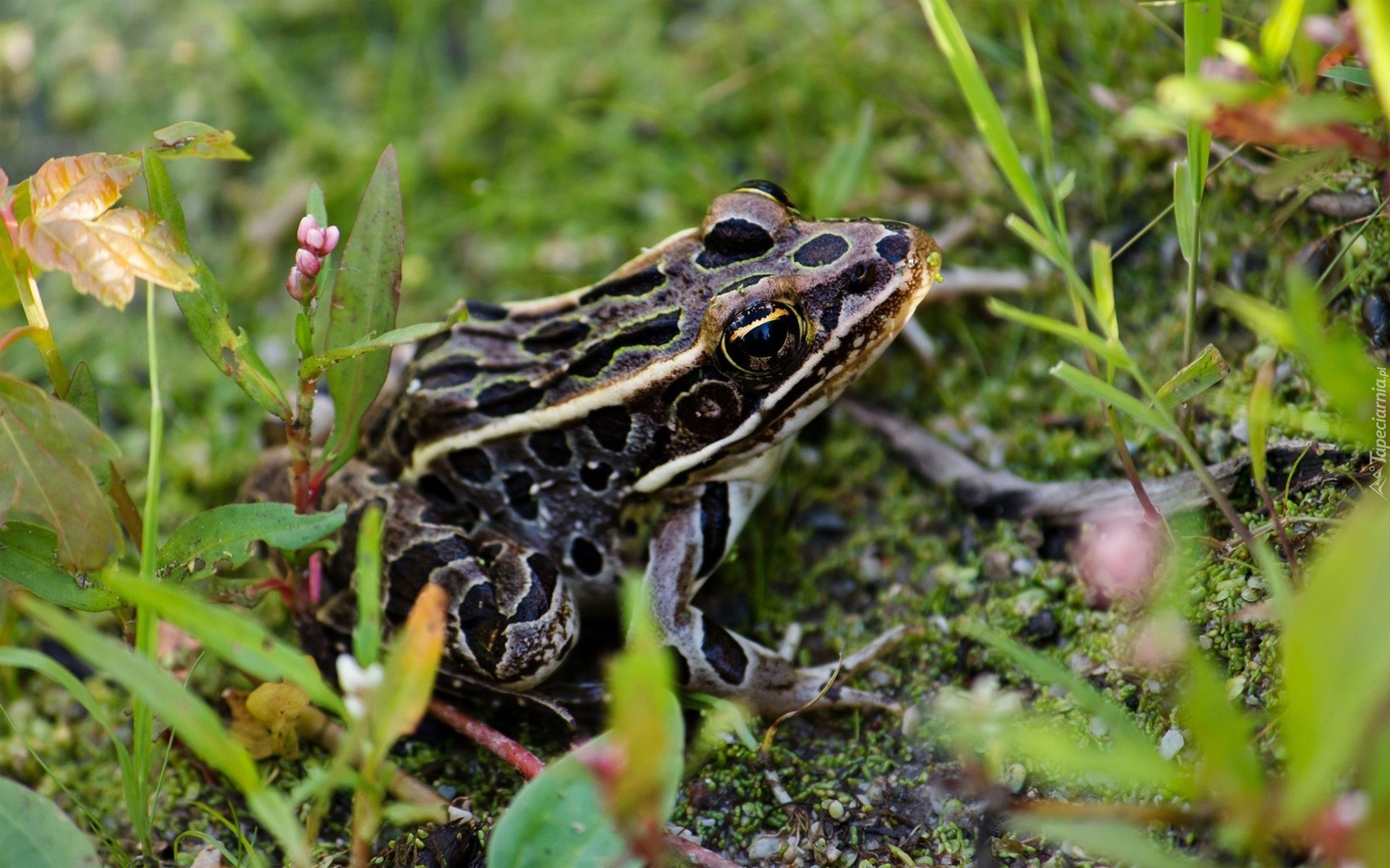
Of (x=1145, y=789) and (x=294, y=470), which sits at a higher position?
(x=294, y=470)

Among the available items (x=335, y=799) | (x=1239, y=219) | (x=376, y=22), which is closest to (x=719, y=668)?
(x=335, y=799)

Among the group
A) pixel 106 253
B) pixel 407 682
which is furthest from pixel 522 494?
pixel 407 682

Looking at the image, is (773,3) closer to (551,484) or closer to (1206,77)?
(551,484)

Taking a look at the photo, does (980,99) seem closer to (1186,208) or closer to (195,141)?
(1186,208)

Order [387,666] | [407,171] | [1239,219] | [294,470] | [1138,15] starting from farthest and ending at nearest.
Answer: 1. [407,171]
2. [1138,15]
3. [1239,219]
4. [294,470]
5. [387,666]

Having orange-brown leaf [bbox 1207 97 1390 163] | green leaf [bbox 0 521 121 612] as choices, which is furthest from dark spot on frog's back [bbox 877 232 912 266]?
green leaf [bbox 0 521 121 612]

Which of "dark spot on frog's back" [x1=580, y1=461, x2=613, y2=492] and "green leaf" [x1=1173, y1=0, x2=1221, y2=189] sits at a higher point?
"green leaf" [x1=1173, y1=0, x2=1221, y2=189]

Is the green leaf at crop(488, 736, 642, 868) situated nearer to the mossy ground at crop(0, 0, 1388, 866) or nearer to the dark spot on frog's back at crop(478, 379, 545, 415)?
the mossy ground at crop(0, 0, 1388, 866)
